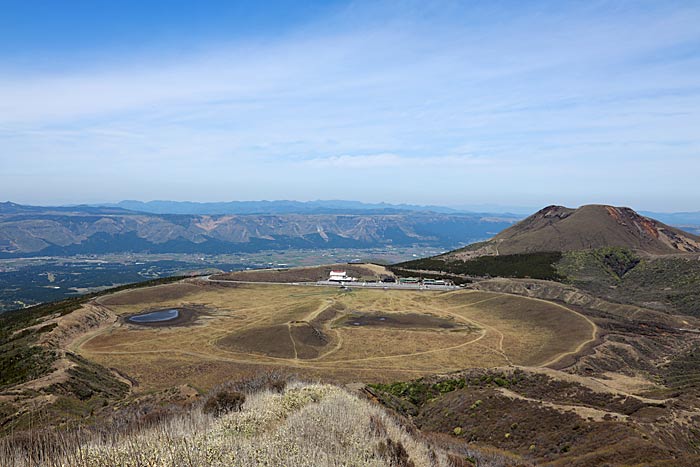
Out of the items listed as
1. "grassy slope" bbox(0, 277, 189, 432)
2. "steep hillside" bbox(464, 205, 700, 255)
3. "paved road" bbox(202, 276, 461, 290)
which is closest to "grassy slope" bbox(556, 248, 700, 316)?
"steep hillside" bbox(464, 205, 700, 255)

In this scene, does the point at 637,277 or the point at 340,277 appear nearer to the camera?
the point at 637,277

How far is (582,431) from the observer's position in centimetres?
2105

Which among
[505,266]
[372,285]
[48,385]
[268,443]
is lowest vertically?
[372,285]

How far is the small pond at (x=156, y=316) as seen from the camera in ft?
203

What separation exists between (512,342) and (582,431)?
32507 mm

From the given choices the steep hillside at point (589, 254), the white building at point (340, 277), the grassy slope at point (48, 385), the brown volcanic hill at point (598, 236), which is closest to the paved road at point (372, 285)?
the white building at point (340, 277)

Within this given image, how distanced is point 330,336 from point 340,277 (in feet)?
159

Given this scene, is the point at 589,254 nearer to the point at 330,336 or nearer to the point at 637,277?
the point at 637,277

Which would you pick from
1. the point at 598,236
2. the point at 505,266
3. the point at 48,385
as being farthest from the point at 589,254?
the point at 48,385

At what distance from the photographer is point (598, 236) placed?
A: 123125mm

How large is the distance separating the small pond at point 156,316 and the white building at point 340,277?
4095 cm

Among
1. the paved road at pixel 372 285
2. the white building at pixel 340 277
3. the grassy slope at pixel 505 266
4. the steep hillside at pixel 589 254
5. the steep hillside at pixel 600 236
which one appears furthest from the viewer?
the steep hillside at pixel 600 236

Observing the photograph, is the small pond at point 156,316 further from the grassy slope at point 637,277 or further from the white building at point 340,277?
the grassy slope at point 637,277

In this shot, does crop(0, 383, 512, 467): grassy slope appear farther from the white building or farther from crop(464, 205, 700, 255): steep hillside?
crop(464, 205, 700, 255): steep hillside
